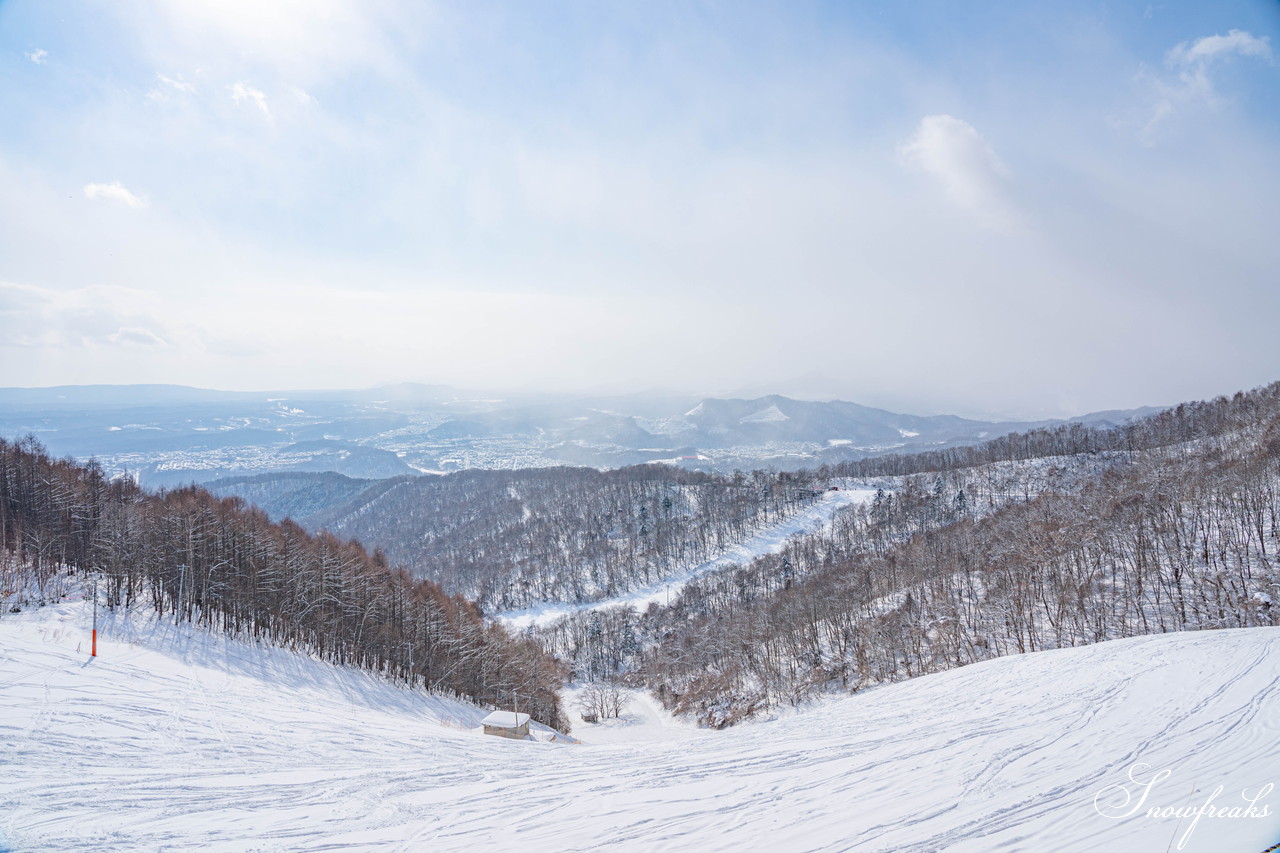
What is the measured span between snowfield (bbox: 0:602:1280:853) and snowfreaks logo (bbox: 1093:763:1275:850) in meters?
0.08

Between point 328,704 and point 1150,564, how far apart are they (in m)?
57.5

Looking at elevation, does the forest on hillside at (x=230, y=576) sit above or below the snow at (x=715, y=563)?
above

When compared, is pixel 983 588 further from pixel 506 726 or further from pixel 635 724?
pixel 506 726

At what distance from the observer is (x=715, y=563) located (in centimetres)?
10888

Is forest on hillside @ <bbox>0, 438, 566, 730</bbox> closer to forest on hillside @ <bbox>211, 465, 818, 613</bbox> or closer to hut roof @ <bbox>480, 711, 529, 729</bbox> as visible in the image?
hut roof @ <bbox>480, 711, 529, 729</bbox>

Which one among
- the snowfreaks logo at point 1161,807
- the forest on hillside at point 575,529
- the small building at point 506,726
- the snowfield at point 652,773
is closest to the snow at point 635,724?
the small building at point 506,726

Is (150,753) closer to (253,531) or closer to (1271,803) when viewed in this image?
(1271,803)

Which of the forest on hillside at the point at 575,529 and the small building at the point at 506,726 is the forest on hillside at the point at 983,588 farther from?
the small building at the point at 506,726

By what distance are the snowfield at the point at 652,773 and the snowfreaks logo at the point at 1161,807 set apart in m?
0.08

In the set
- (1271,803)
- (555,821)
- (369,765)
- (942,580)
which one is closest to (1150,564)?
(942,580)

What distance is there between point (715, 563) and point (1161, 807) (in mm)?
103141

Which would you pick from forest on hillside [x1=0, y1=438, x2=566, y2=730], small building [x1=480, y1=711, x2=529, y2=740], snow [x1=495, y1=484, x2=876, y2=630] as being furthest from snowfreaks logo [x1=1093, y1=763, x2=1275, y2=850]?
snow [x1=495, y1=484, x2=876, y2=630]

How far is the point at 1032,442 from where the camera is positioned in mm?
136000

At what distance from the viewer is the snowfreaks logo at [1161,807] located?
7.88 metres
